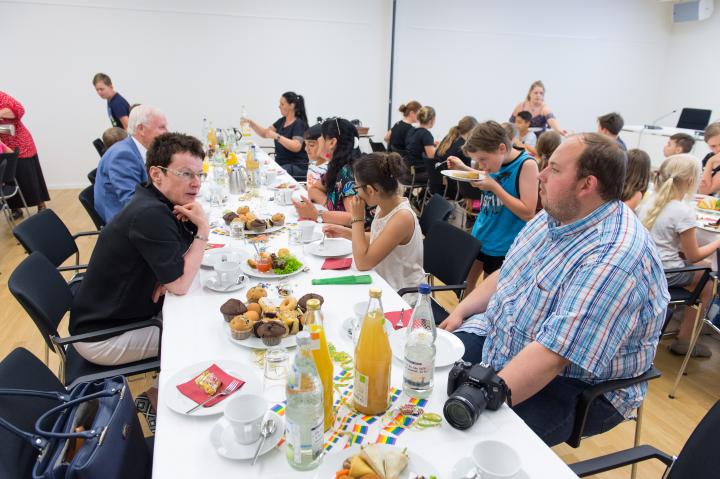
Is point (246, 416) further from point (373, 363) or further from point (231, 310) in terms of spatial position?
point (231, 310)

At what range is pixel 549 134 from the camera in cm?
356

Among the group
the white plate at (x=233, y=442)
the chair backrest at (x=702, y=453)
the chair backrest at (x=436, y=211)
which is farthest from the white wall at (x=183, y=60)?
the chair backrest at (x=702, y=453)

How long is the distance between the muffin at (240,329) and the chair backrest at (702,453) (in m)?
1.22

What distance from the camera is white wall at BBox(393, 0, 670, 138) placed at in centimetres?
779

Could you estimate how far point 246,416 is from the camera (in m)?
1.06

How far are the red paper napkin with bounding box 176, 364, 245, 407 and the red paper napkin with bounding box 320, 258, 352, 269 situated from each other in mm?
852

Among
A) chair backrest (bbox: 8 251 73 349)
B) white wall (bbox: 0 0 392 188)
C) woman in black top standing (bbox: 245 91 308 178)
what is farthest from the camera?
white wall (bbox: 0 0 392 188)

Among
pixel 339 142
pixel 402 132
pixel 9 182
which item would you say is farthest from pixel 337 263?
pixel 9 182

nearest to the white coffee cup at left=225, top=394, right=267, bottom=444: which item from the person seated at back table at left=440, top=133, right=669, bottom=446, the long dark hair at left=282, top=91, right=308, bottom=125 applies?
the person seated at back table at left=440, top=133, right=669, bottom=446

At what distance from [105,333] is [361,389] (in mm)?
1139

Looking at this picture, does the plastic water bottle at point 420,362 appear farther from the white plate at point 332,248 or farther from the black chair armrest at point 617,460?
the white plate at point 332,248

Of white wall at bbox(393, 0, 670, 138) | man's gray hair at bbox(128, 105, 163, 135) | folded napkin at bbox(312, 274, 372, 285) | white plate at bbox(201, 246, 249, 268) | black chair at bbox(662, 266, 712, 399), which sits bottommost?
black chair at bbox(662, 266, 712, 399)

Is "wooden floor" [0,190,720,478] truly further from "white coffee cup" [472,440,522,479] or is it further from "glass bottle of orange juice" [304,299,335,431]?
"glass bottle of orange juice" [304,299,335,431]

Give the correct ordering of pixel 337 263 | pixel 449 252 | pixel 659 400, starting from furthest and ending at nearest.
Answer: pixel 659 400 < pixel 449 252 < pixel 337 263
